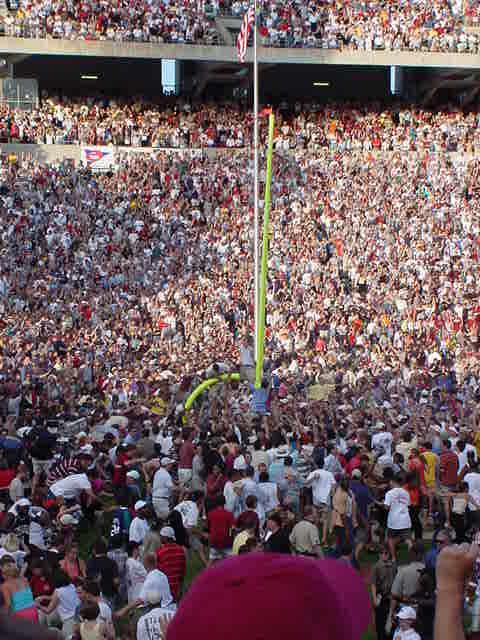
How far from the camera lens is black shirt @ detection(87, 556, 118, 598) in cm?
942

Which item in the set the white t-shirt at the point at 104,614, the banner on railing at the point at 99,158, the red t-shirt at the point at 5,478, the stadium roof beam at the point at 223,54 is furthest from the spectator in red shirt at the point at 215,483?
the stadium roof beam at the point at 223,54

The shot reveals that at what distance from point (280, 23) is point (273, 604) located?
44.4 meters

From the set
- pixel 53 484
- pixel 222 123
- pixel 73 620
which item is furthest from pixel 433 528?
pixel 222 123

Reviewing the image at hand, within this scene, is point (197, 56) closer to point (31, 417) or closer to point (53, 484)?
point (31, 417)

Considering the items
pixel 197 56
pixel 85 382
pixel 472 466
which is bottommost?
pixel 85 382

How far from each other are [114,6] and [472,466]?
3240 cm

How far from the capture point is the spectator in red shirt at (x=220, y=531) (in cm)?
1053

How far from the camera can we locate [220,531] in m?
10.5

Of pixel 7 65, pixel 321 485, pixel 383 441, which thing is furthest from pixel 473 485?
pixel 7 65

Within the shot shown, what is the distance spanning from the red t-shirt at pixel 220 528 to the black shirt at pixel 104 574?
128 centimetres

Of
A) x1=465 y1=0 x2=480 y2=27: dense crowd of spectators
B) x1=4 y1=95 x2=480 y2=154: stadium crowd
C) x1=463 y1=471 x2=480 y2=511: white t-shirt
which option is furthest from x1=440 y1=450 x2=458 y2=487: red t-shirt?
x1=465 y1=0 x2=480 y2=27: dense crowd of spectators

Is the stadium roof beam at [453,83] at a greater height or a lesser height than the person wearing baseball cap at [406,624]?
greater

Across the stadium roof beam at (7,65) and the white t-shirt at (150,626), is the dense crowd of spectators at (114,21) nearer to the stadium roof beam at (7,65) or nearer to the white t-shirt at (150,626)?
the stadium roof beam at (7,65)

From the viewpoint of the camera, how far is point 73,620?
843 centimetres
